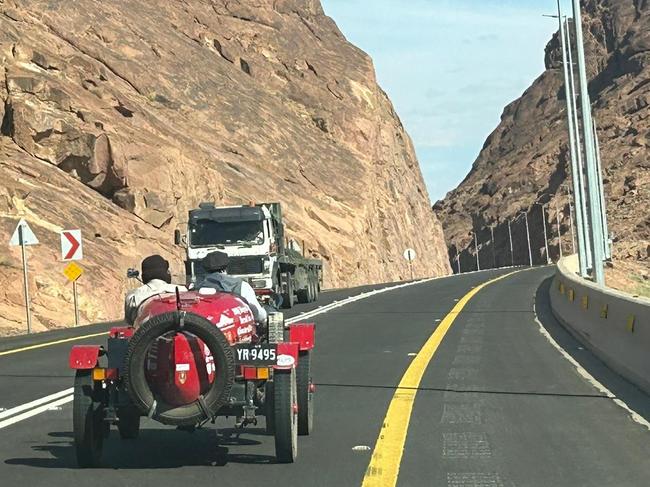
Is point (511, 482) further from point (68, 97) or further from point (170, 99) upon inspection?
point (170, 99)

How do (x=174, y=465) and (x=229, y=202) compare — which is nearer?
(x=174, y=465)

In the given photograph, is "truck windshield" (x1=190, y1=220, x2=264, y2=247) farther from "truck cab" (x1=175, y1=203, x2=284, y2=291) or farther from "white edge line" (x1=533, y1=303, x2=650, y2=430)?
"white edge line" (x1=533, y1=303, x2=650, y2=430)

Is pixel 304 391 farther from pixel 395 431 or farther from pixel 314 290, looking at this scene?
pixel 314 290

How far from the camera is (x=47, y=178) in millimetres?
40375

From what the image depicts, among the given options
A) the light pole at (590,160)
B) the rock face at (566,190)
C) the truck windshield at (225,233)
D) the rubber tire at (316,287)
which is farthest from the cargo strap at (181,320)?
the rock face at (566,190)

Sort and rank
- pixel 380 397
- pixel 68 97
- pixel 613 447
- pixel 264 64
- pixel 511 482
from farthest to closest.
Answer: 1. pixel 264 64
2. pixel 68 97
3. pixel 380 397
4. pixel 613 447
5. pixel 511 482

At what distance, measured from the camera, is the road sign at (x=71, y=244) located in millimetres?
27875

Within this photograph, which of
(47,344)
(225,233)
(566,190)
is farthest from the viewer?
(566,190)

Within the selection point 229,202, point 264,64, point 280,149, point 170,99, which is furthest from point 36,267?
point 264,64

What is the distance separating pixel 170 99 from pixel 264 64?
1699 centimetres

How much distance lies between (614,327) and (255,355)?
8.22 meters

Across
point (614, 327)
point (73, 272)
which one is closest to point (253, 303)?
point (614, 327)

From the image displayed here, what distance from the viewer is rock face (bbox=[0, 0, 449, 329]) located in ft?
126

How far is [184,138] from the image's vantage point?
53812 mm
